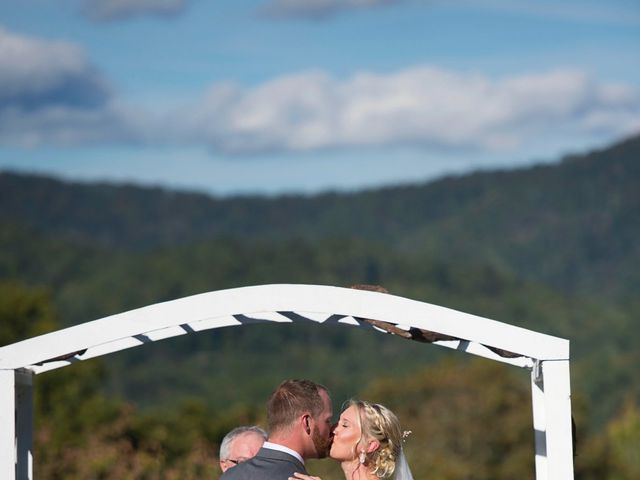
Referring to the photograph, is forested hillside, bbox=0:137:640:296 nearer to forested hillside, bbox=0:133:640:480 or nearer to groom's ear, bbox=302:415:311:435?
forested hillside, bbox=0:133:640:480

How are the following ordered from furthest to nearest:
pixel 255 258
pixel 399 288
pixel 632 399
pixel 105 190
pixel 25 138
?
pixel 105 190 < pixel 25 138 < pixel 255 258 < pixel 399 288 < pixel 632 399

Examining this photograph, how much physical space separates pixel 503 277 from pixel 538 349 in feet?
290

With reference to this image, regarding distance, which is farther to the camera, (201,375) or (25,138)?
(25,138)

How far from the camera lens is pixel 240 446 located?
15.8 feet

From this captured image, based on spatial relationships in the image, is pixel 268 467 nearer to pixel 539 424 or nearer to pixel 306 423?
pixel 306 423

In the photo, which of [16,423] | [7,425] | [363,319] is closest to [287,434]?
[363,319]

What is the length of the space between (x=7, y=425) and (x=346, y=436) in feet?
4.22

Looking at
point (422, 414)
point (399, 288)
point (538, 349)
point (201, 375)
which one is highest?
point (399, 288)

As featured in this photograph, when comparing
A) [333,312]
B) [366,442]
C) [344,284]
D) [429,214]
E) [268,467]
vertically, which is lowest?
[268,467]

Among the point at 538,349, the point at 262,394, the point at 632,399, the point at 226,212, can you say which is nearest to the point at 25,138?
the point at 226,212

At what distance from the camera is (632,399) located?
187ft

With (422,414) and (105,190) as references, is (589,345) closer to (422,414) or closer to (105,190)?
(422,414)

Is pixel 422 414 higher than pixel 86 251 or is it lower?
lower

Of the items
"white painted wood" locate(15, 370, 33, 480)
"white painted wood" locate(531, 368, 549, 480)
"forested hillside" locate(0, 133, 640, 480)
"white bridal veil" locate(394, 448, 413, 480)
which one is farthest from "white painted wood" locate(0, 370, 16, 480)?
"forested hillside" locate(0, 133, 640, 480)
